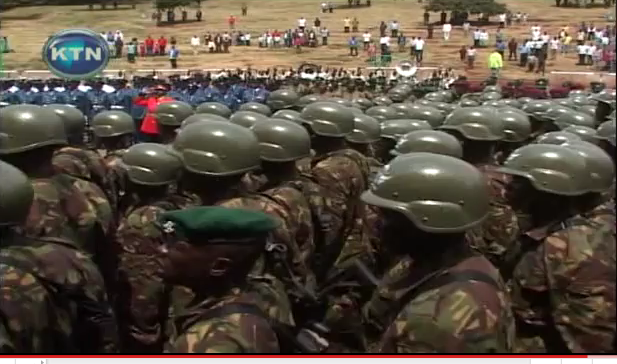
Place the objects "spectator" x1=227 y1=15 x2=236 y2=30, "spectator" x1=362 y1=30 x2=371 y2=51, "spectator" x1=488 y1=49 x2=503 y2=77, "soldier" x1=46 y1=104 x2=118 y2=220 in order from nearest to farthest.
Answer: "soldier" x1=46 y1=104 x2=118 y2=220
"spectator" x1=488 y1=49 x2=503 y2=77
"spectator" x1=362 y1=30 x2=371 y2=51
"spectator" x1=227 y1=15 x2=236 y2=30

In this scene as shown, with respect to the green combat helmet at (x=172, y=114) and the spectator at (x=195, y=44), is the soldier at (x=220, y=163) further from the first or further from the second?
the spectator at (x=195, y=44)

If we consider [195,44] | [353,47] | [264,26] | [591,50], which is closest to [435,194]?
[591,50]

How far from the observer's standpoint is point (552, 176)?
13.4 feet

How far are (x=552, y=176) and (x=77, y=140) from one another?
14.7 feet

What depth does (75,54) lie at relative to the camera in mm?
11969

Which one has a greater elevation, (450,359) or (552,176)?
(552,176)

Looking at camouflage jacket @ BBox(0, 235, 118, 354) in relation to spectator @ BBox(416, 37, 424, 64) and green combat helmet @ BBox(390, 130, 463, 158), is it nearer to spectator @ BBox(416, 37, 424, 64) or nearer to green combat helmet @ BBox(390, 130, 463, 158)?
green combat helmet @ BBox(390, 130, 463, 158)

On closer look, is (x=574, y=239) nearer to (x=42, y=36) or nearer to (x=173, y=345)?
(x=173, y=345)

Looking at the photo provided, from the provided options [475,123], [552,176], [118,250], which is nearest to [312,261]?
[118,250]

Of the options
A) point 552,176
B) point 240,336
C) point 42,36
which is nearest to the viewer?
point 240,336

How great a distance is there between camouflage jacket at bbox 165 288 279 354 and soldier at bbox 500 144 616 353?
1373 millimetres

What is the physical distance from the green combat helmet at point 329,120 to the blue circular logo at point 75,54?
574 centimetres

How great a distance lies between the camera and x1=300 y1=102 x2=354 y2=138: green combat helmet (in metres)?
6.62

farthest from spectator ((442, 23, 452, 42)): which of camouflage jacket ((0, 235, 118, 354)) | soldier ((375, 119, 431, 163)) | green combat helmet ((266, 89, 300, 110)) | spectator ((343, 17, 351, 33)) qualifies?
camouflage jacket ((0, 235, 118, 354))
